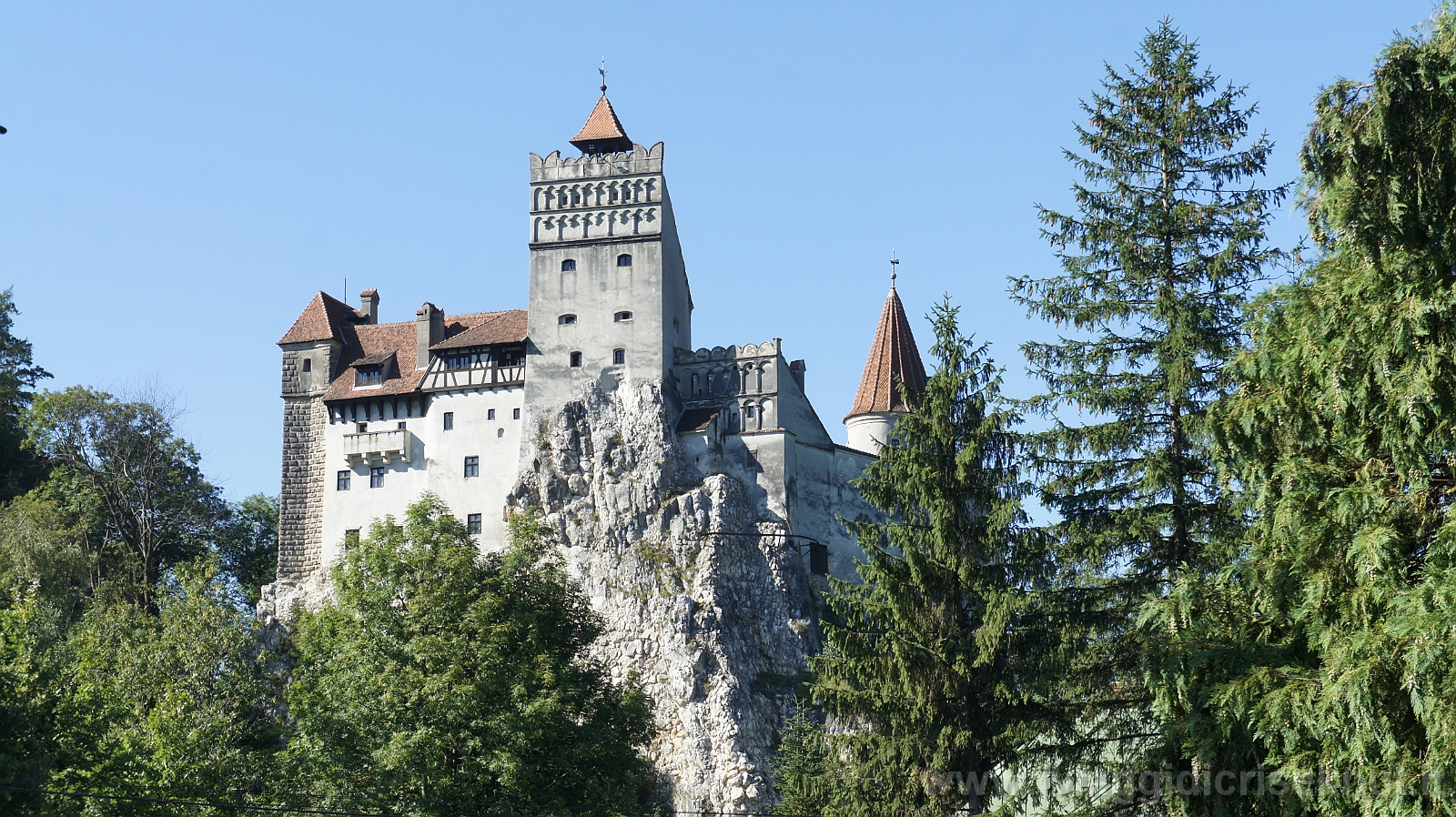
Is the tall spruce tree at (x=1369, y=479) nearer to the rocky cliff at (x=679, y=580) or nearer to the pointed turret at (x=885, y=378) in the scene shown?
the rocky cliff at (x=679, y=580)

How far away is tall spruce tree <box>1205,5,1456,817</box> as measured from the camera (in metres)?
15.7

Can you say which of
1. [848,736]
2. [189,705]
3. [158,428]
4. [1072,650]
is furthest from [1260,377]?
[158,428]

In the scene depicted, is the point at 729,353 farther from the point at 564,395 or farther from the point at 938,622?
the point at 938,622

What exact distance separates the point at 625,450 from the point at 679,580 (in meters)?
5.39

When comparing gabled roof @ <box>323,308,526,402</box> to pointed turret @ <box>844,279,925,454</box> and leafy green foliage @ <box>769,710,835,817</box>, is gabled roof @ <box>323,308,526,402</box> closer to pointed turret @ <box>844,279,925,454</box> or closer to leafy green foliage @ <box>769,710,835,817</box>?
pointed turret @ <box>844,279,925,454</box>

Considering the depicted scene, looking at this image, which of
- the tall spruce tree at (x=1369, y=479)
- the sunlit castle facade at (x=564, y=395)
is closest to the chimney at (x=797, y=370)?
the sunlit castle facade at (x=564, y=395)

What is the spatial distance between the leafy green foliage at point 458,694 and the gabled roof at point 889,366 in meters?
23.4

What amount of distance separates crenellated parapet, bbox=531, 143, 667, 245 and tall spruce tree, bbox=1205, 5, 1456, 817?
45756 millimetres

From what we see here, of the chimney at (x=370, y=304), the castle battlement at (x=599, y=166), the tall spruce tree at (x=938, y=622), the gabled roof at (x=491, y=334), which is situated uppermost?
the castle battlement at (x=599, y=166)

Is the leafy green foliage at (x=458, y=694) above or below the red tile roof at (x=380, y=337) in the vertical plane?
below

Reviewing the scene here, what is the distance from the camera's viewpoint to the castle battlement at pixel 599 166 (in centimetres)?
6400


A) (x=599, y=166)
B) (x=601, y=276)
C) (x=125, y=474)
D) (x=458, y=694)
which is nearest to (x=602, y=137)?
(x=599, y=166)

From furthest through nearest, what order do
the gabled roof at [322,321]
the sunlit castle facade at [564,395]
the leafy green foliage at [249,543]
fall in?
1. the leafy green foliage at [249,543]
2. the gabled roof at [322,321]
3. the sunlit castle facade at [564,395]

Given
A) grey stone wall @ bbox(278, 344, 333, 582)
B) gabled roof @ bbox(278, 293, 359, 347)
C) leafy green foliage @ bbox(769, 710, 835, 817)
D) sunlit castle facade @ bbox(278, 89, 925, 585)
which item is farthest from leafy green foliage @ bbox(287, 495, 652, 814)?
gabled roof @ bbox(278, 293, 359, 347)
